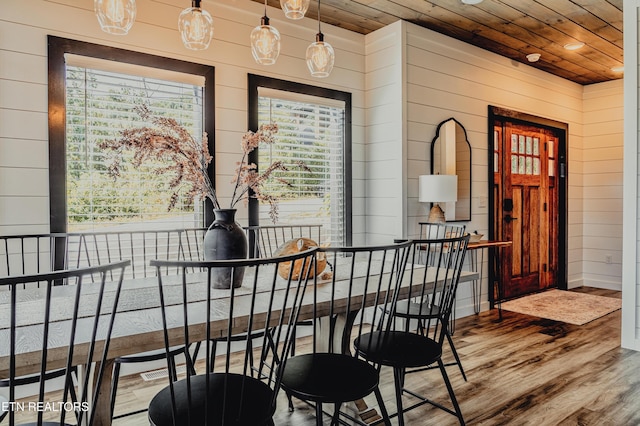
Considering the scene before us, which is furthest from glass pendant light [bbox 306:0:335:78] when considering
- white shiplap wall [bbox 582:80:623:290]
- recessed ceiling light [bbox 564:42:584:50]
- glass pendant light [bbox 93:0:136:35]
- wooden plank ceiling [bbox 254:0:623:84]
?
white shiplap wall [bbox 582:80:623:290]

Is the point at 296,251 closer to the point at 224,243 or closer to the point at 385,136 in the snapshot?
the point at 224,243

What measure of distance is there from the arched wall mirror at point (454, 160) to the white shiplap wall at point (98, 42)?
955mm

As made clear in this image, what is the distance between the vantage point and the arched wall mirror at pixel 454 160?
14.1 feet

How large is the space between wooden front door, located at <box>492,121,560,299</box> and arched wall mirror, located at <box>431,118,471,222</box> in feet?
1.94

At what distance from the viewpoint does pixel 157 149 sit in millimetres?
1794

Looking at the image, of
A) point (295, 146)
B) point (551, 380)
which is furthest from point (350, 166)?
point (551, 380)

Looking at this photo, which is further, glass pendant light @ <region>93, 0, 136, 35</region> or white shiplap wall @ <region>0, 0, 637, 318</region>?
white shiplap wall @ <region>0, 0, 637, 318</region>

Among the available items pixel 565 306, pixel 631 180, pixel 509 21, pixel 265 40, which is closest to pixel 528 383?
pixel 631 180

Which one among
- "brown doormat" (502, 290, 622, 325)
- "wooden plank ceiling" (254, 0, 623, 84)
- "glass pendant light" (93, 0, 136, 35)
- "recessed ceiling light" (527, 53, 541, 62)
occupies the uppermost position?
"wooden plank ceiling" (254, 0, 623, 84)

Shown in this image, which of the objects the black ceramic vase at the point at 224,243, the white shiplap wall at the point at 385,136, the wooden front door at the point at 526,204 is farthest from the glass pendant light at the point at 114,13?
the wooden front door at the point at 526,204

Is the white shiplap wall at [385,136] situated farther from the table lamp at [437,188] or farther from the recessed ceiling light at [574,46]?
the recessed ceiling light at [574,46]

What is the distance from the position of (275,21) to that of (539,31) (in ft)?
7.92

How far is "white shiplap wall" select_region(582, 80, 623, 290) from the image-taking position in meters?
5.80

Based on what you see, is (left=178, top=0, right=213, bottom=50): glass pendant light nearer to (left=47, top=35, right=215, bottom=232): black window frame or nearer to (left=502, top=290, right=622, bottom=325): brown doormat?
(left=47, top=35, right=215, bottom=232): black window frame
